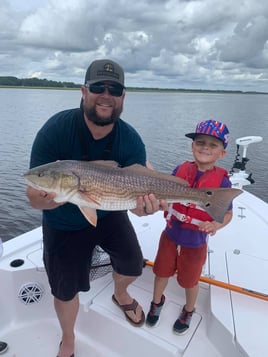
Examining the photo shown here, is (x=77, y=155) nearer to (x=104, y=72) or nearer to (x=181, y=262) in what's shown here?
(x=104, y=72)

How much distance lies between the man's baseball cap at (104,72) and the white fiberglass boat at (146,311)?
2.00 meters

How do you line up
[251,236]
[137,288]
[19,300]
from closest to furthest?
[19,300], [137,288], [251,236]

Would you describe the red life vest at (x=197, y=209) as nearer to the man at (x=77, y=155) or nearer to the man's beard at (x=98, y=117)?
the man at (x=77, y=155)

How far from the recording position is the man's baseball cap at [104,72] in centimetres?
286

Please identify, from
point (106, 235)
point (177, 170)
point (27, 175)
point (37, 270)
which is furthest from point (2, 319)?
point (177, 170)

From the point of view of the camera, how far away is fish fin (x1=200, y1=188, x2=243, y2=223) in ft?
8.91

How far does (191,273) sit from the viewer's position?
120 inches

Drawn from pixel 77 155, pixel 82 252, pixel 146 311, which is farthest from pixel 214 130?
pixel 146 311

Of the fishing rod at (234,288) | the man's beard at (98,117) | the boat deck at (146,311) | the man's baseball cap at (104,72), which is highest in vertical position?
the man's baseball cap at (104,72)

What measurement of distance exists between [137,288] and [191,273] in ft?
3.29

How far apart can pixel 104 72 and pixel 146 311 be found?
2.55 meters

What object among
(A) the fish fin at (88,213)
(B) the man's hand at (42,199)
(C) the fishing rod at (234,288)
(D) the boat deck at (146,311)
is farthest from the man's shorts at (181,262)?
(B) the man's hand at (42,199)

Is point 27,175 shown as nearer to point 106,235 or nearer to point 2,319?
point 106,235

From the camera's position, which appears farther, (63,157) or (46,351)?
(46,351)
